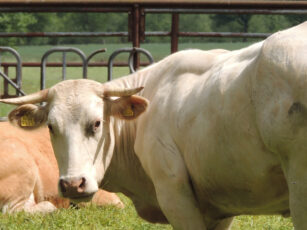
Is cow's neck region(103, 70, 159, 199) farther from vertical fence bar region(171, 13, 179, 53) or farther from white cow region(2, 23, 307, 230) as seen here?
vertical fence bar region(171, 13, 179, 53)

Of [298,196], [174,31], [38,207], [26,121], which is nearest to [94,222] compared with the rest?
[38,207]

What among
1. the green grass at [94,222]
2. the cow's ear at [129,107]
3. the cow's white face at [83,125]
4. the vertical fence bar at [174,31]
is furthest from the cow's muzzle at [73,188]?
the vertical fence bar at [174,31]

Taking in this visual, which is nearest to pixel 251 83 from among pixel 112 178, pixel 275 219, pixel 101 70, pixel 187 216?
pixel 187 216

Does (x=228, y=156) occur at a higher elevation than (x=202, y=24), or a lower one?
higher

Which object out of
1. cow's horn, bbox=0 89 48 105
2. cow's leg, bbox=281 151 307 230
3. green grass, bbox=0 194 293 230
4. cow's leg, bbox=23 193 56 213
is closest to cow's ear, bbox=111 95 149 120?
cow's horn, bbox=0 89 48 105

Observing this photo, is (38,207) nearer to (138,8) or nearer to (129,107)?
(129,107)

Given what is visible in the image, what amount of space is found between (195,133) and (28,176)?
342 centimetres

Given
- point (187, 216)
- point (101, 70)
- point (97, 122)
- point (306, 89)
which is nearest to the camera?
point (306, 89)

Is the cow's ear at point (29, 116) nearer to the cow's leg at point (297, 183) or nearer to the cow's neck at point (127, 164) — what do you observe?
the cow's neck at point (127, 164)

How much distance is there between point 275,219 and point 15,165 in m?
2.77

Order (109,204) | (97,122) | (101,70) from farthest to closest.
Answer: (101,70)
(109,204)
(97,122)

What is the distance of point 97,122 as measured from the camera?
4.99m

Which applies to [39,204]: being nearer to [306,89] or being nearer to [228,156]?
[228,156]

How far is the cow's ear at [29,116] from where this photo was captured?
17.7 feet
